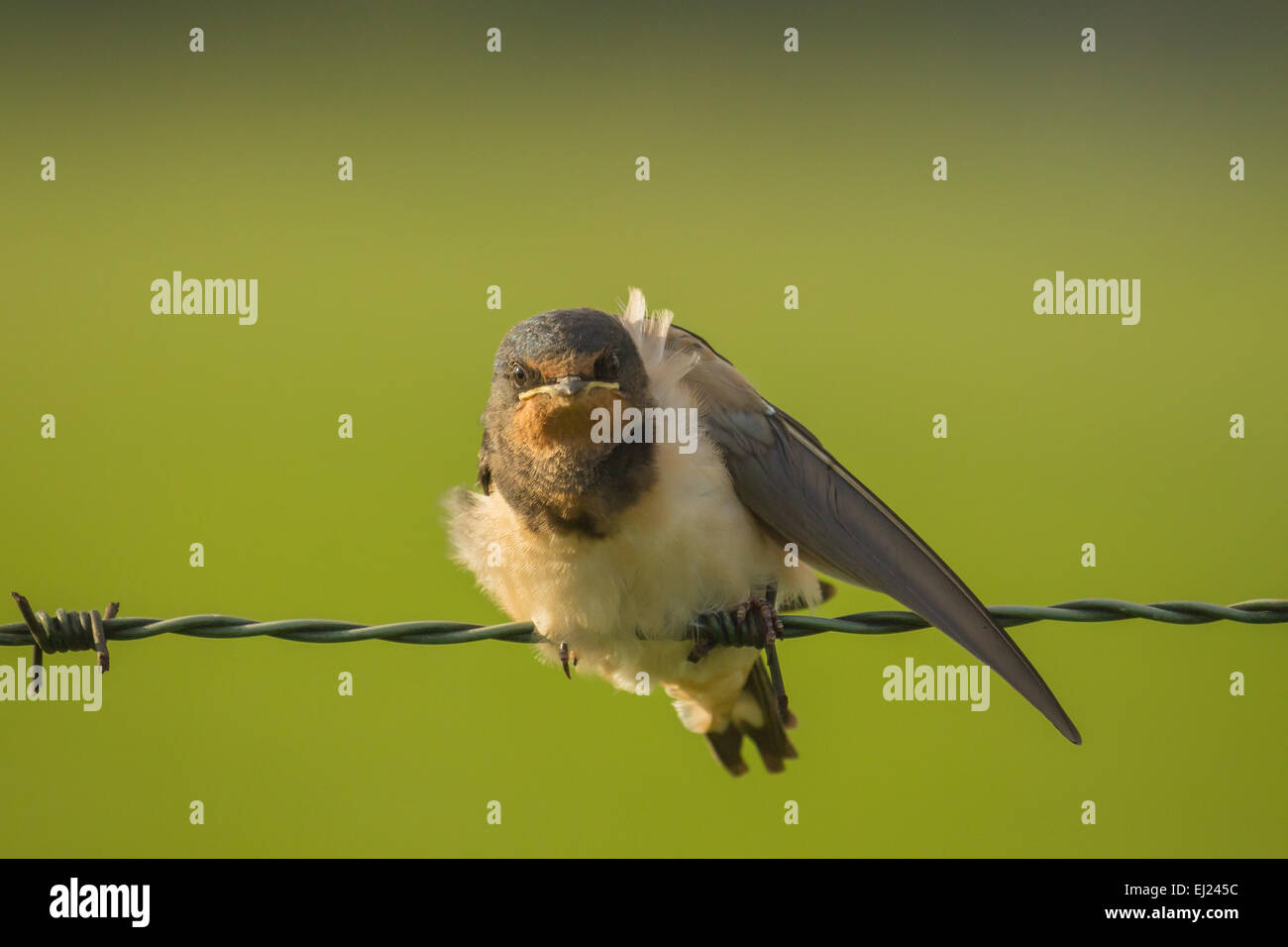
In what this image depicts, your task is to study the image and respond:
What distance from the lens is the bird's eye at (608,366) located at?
432cm

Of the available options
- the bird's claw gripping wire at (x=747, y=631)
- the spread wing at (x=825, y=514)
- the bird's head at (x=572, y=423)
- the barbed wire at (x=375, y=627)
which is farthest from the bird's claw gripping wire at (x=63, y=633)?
the spread wing at (x=825, y=514)

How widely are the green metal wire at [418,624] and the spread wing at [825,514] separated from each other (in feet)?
0.71

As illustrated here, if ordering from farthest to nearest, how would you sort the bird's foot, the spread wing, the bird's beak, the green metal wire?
1. the bird's foot
2. the bird's beak
3. the spread wing
4. the green metal wire

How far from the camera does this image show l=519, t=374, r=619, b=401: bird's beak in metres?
4.23

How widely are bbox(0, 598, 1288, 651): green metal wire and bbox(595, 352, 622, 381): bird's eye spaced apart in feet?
3.32

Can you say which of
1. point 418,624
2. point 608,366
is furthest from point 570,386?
point 418,624

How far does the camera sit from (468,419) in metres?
10.1

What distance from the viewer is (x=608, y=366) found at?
4.34 metres

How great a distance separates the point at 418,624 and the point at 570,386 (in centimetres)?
97

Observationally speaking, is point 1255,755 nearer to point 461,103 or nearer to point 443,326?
point 443,326

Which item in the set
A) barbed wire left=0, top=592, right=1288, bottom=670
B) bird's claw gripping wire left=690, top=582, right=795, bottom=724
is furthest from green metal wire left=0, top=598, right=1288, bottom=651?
bird's claw gripping wire left=690, top=582, right=795, bottom=724

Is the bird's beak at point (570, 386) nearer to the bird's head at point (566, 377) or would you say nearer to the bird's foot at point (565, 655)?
the bird's head at point (566, 377)

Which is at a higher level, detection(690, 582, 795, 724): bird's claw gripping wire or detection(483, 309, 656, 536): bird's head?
detection(483, 309, 656, 536): bird's head

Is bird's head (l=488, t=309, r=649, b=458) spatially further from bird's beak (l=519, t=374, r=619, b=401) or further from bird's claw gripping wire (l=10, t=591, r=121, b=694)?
bird's claw gripping wire (l=10, t=591, r=121, b=694)
